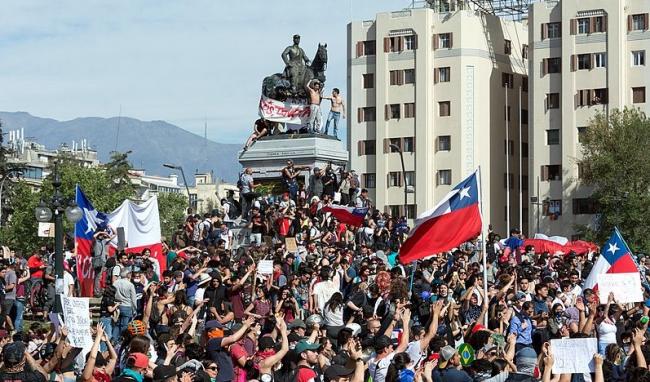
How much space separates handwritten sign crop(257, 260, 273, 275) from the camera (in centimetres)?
2619

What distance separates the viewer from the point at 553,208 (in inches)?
3290

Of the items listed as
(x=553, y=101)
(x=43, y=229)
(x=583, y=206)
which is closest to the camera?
(x=43, y=229)

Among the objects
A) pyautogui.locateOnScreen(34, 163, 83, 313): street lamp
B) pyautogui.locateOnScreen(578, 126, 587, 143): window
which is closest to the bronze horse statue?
pyautogui.locateOnScreen(34, 163, 83, 313): street lamp

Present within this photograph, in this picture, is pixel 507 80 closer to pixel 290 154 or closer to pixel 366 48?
pixel 366 48

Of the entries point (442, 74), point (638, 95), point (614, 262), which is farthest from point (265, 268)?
point (442, 74)

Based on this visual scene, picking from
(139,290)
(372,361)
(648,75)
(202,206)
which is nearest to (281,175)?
(139,290)

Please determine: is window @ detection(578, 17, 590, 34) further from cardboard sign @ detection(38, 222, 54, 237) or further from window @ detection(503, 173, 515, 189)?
cardboard sign @ detection(38, 222, 54, 237)

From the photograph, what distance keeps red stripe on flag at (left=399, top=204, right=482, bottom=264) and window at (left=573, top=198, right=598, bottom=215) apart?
5955cm

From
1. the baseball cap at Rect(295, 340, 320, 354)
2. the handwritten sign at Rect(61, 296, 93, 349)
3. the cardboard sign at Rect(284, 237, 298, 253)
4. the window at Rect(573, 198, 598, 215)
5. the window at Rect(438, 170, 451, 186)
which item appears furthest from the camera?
the window at Rect(438, 170, 451, 186)

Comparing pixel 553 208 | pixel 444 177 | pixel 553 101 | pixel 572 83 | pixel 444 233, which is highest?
pixel 572 83

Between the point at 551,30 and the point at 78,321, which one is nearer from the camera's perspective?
the point at 78,321

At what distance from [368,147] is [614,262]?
6566cm

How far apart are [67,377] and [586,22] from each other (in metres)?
70.1

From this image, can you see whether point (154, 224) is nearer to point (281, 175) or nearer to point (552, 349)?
point (281, 175)
